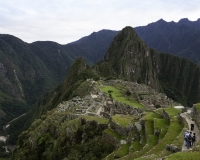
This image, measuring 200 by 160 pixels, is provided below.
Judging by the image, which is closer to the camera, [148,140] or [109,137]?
[148,140]

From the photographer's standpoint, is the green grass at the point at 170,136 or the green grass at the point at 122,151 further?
the green grass at the point at 122,151

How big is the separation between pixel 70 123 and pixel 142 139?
1595 centimetres

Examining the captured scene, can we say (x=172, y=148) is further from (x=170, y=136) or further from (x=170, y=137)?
(x=170, y=136)

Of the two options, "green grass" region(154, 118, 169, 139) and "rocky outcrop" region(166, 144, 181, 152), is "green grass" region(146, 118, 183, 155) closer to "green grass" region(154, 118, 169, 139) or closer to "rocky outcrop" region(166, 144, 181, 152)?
"green grass" region(154, 118, 169, 139)

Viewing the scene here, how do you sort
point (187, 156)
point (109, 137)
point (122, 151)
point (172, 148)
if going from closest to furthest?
point (187, 156)
point (172, 148)
point (122, 151)
point (109, 137)

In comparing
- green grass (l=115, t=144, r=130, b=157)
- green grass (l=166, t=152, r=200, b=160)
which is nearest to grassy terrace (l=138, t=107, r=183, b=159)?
green grass (l=166, t=152, r=200, b=160)

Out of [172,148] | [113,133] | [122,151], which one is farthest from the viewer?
[113,133]

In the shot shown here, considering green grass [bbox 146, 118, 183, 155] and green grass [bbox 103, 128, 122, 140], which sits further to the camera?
green grass [bbox 103, 128, 122, 140]

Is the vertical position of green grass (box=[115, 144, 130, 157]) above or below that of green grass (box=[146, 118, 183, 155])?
below

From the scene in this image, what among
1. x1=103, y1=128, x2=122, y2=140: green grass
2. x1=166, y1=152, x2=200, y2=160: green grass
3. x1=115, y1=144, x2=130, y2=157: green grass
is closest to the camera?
x1=166, y1=152, x2=200, y2=160: green grass

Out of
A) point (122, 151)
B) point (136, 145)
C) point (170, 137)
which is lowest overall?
point (122, 151)

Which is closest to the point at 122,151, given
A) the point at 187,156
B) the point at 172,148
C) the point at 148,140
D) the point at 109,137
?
the point at 148,140

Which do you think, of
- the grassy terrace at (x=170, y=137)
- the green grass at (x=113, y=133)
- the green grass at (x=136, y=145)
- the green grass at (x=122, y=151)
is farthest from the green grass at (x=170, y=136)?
the green grass at (x=113, y=133)

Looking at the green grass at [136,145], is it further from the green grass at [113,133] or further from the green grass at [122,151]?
the green grass at [113,133]
